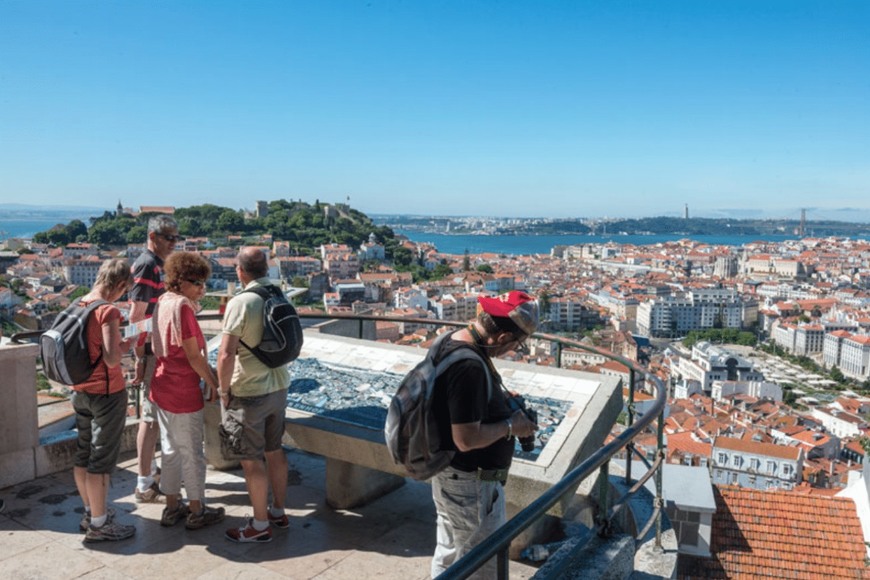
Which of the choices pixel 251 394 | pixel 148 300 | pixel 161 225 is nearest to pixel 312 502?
pixel 251 394

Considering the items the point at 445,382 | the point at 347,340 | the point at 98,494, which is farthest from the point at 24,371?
the point at 445,382

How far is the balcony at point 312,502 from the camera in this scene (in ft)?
8.95

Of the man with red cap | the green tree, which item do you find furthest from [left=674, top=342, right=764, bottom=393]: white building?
the green tree

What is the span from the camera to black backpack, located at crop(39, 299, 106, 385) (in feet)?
8.97

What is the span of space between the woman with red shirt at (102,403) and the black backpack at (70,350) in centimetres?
2

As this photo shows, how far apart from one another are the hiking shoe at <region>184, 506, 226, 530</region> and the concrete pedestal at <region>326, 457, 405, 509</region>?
0.51 metres

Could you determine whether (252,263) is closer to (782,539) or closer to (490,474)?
(490,474)

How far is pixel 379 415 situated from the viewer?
10.4ft

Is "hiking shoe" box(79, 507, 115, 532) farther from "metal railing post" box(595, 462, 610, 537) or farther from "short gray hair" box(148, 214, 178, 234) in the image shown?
"metal railing post" box(595, 462, 610, 537)

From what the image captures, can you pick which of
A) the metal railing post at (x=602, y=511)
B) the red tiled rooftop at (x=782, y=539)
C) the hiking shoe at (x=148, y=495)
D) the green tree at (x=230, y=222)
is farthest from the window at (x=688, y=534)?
the green tree at (x=230, y=222)

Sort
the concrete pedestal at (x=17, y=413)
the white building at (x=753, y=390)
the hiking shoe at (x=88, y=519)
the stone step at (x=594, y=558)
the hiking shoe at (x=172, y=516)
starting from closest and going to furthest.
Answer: the stone step at (x=594, y=558), the hiking shoe at (x=88, y=519), the hiking shoe at (x=172, y=516), the concrete pedestal at (x=17, y=413), the white building at (x=753, y=390)

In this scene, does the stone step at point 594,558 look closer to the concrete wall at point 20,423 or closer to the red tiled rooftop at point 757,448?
the concrete wall at point 20,423

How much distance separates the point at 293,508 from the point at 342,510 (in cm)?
24

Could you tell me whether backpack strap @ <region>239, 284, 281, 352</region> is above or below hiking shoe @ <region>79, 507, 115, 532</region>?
above
